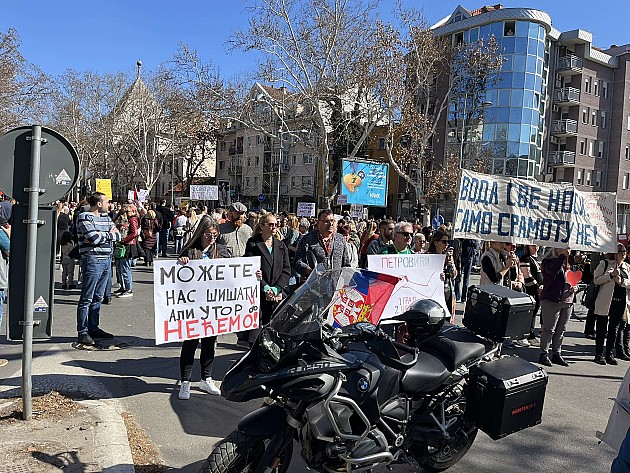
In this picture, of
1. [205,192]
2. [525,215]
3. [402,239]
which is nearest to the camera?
[402,239]

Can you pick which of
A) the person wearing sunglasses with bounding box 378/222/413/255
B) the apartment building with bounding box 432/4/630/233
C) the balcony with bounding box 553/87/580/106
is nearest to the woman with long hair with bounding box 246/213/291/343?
the person wearing sunglasses with bounding box 378/222/413/255

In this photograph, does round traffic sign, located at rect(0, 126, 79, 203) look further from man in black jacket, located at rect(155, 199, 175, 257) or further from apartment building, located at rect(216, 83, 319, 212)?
apartment building, located at rect(216, 83, 319, 212)

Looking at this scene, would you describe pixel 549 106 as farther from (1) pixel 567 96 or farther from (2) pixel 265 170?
(2) pixel 265 170

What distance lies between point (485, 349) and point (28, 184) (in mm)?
3834

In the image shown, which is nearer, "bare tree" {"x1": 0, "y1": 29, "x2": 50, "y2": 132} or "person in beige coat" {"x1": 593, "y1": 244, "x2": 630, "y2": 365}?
"person in beige coat" {"x1": 593, "y1": 244, "x2": 630, "y2": 365}

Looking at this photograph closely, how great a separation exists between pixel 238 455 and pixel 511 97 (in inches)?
1610

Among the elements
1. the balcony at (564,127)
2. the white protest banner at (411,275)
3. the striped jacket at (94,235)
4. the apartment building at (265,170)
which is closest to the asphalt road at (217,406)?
the striped jacket at (94,235)

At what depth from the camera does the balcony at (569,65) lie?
43844 millimetres

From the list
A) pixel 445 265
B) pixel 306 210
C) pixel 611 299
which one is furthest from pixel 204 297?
pixel 306 210

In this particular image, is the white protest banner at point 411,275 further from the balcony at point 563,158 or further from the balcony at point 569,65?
the balcony at point 569,65

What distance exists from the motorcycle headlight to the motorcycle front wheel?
19.6 inches

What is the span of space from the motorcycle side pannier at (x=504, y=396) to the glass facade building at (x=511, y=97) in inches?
1432

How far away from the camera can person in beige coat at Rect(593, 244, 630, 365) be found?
7.60 m

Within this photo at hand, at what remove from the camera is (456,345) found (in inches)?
147
